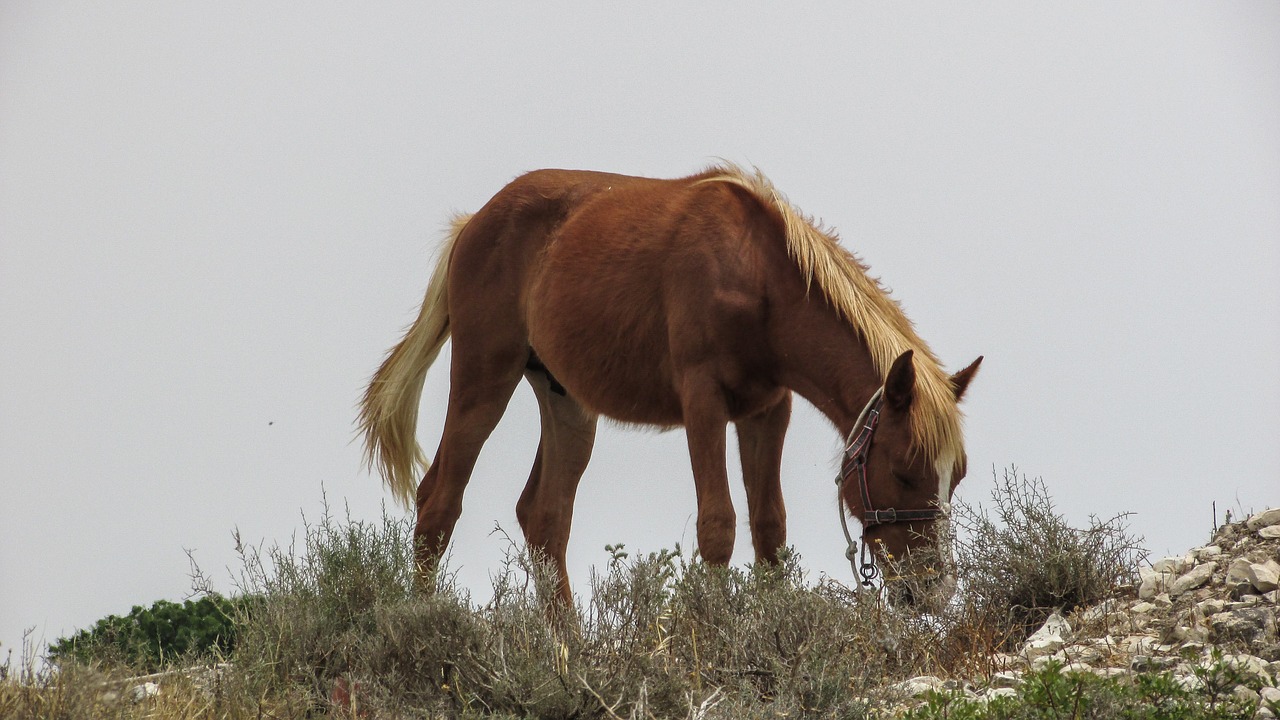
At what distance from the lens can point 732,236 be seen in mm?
6535

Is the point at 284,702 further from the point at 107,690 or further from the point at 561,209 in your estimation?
the point at 561,209

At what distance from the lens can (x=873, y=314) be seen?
634cm

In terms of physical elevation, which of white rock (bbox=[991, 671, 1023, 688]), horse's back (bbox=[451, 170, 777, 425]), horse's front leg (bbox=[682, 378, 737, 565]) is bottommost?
white rock (bbox=[991, 671, 1023, 688])

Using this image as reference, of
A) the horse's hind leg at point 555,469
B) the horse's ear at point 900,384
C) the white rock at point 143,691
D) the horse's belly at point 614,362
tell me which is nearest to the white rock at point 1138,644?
the horse's ear at point 900,384

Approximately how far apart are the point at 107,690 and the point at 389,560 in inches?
70.6

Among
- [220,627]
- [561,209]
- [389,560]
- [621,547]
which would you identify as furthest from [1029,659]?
[220,627]

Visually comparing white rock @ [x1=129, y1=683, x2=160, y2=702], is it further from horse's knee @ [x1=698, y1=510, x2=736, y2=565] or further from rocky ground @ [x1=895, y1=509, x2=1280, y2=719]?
rocky ground @ [x1=895, y1=509, x2=1280, y2=719]

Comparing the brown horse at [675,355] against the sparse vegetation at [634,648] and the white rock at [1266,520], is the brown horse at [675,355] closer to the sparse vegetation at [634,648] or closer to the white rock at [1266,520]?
the sparse vegetation at [634,648]

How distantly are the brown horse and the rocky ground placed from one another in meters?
0.71

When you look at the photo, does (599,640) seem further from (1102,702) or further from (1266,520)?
(1266,520)

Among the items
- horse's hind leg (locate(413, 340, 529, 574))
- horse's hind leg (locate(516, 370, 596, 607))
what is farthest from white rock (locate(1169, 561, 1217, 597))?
horse's hind leg (locate(413, 340, 529, 574))

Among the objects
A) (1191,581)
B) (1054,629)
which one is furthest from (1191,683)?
(1191,581)

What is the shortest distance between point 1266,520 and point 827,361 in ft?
6.91

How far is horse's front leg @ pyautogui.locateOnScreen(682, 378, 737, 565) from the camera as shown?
6.07 m
